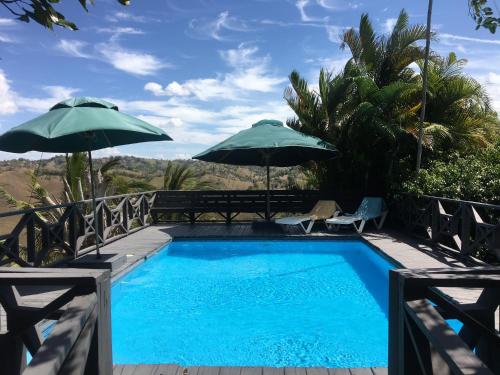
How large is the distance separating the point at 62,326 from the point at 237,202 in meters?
9.58

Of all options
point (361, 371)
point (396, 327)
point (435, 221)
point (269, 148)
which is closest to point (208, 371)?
point (361, 371)

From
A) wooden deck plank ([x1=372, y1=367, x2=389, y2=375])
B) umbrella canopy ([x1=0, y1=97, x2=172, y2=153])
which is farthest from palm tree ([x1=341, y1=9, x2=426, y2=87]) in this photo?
wooden deck plank ([x1=372, y1=367, x2=389, y2=375])

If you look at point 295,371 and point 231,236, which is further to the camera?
point 231,236

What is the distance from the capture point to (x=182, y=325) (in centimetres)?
482

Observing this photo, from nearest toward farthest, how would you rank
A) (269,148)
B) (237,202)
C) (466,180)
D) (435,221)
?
(435,221), (466,180), (269,148), (237,202)

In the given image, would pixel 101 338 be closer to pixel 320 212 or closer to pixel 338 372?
pixel 338 372

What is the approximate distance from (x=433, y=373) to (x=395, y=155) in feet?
30.6

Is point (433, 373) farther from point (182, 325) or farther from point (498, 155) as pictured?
point (498, 155)

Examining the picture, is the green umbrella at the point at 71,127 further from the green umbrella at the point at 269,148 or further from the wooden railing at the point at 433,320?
the wooden railing at the point at 433,320

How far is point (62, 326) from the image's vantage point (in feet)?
4.90

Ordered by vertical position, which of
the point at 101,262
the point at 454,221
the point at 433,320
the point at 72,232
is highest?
the point at 433,320

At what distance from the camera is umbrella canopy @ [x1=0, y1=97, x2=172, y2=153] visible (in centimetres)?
521

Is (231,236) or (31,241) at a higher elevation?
(31,241)

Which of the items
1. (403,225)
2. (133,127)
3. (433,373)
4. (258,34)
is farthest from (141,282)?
(258,34)
